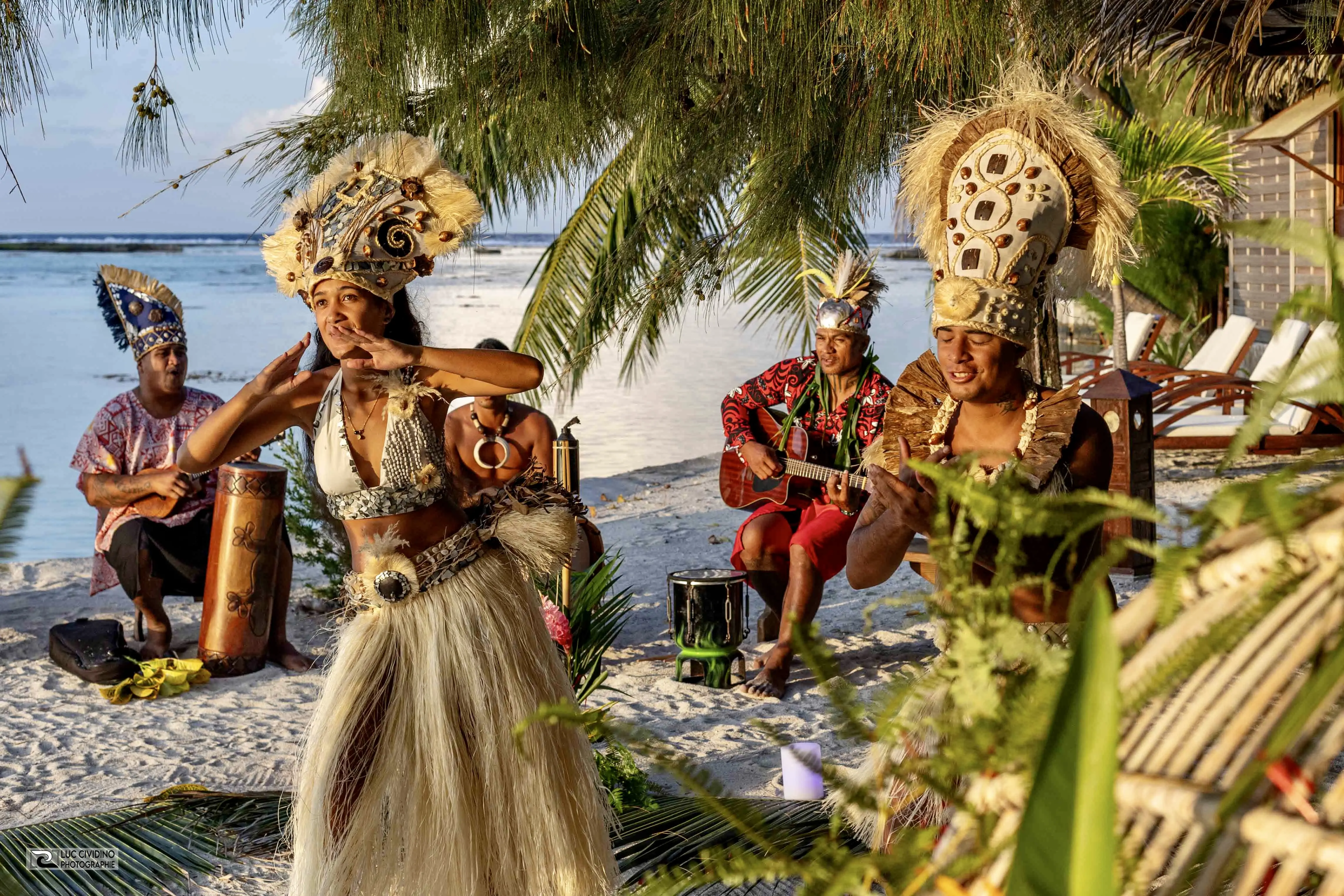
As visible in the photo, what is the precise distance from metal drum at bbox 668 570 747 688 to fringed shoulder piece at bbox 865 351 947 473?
2254 millimetres

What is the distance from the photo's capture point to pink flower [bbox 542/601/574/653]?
14.7 feet

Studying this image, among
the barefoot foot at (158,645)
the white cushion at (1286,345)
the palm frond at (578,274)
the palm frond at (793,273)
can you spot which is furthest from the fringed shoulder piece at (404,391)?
the white cushion at (1286,345)

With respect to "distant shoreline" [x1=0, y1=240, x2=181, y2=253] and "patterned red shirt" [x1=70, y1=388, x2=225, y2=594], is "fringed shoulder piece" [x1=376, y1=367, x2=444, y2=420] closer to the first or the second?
"patterned red shirt" [x1=70, y1=388, x2=225, y2=594]

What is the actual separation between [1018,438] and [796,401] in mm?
2925

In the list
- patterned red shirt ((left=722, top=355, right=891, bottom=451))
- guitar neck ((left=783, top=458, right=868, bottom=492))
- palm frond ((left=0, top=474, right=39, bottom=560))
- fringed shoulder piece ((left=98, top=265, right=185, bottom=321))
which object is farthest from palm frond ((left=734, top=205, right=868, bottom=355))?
palm frond ((left=0, top=474, right=39, bottom=560))

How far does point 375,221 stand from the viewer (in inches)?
126

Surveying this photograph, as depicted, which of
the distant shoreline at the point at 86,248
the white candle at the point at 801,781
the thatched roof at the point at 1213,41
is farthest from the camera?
the distant shoreline at the point at 86,248

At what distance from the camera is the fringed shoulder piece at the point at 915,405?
3.18m

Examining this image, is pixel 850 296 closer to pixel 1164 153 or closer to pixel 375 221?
pixel 375 221

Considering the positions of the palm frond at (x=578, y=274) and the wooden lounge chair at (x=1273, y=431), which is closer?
the palm frond at (x=578, y=274)

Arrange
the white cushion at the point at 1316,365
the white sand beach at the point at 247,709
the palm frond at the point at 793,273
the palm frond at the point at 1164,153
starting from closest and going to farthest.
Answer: the white cushion at the point at 1316,365 → the white sand beach at the point at 247,709 → the palm frond at the point at 793,273 → the palm frond at the point at 1164,153

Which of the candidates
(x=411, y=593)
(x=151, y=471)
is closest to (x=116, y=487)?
(x=151, y=471)

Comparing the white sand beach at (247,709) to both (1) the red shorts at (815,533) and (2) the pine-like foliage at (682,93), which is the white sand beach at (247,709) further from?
(2) the pine-like foliage at (682,93)

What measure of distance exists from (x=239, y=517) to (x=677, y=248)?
3.23m
